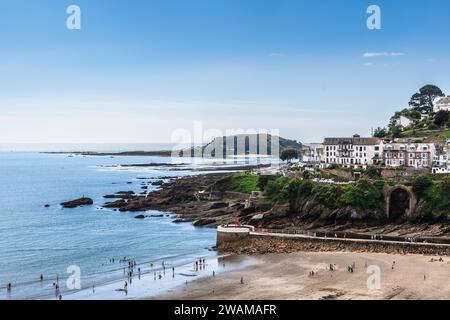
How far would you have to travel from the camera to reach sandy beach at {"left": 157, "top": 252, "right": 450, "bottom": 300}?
36.7m

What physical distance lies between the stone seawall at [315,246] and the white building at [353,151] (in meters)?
36.2

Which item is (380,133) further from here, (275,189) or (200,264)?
(200,264)

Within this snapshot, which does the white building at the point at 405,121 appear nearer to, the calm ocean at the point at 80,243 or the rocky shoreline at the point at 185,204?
the rocky shoreline at the point at 185,204

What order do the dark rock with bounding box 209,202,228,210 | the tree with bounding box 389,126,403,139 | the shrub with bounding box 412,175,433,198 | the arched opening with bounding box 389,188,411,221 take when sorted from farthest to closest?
the tree with bounding box 389,126,403,139 < the dark rock with bounding box 209,202,228,210 < the shrub with bounding box 412,175,433,198 < the arched opening with bounding box 389,188,411,221

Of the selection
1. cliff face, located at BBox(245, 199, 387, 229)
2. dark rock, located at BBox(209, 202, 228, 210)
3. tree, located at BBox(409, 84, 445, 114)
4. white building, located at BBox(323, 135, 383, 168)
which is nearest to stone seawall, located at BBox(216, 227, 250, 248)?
cliff face, located at BBox(245, 199, 387, 229)

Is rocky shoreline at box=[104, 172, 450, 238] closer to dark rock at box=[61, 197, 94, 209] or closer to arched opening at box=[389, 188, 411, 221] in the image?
arched opening at box=[389, 188, 411, 221]

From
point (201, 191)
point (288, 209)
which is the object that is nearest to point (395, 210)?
point (288, 209)

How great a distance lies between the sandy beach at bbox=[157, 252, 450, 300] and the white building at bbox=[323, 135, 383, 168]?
41.3 meters

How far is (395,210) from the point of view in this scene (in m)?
64.2

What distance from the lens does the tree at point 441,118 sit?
351 feet
